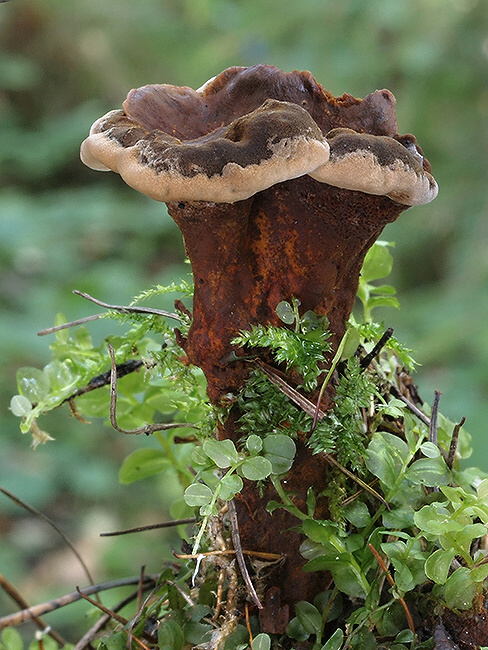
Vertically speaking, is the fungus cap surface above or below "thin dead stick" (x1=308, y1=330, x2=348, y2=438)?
above

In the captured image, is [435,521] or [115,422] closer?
[435,521]

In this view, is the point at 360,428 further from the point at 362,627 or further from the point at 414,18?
the point at 414,18

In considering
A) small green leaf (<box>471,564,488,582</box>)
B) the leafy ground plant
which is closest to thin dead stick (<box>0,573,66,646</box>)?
the leafy ground plant

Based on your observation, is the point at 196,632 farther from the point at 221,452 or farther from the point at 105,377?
the point at 105,377

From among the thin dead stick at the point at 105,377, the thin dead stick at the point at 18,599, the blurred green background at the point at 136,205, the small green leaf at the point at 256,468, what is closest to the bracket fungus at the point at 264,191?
the small green leaf at the point at 256,468

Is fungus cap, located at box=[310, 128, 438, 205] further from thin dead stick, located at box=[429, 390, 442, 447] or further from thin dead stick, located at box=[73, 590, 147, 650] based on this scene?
thin dead stick, located at box=[73, 590, 147, 650]

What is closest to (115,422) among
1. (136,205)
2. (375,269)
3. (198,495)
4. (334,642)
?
(198,495)

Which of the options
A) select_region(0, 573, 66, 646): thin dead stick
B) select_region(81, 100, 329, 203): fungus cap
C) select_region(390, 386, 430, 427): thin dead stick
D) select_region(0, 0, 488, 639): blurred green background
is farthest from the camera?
select_region(0, 0, 488, 639): blurred green background
